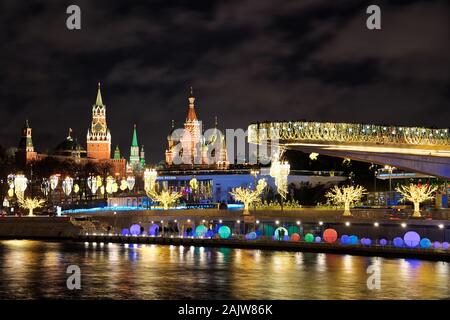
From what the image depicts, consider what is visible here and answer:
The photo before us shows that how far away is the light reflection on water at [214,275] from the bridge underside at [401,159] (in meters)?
15.4

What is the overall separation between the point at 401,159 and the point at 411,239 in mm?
18602

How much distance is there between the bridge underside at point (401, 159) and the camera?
64.9 meters

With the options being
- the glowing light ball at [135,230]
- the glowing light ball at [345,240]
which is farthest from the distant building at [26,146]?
the glowing light ball at [345,240]

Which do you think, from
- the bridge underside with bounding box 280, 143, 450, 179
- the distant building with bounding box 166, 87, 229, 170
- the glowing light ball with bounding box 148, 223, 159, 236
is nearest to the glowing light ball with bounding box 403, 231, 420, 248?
the bridge underside with bounding box 280, 143, 450, 179

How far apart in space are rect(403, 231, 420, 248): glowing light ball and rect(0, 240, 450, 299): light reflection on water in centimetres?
272

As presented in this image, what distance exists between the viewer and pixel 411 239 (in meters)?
48.5

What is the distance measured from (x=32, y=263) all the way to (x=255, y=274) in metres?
14.8

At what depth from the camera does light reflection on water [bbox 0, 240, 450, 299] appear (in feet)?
109

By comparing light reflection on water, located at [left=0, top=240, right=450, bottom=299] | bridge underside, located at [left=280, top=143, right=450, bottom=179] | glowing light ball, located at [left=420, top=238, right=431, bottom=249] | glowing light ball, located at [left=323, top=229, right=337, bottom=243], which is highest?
bridge underside, located at [left=280, top=143, right=450, bottom=179]

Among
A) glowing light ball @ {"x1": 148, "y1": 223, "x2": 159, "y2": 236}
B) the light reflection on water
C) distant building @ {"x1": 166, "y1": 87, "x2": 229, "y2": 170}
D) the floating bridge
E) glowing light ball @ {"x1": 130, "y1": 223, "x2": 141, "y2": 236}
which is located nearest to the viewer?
the light reflection on water

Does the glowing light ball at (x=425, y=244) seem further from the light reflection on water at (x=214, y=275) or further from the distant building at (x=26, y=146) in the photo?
the distant building at (x=26, y=146)

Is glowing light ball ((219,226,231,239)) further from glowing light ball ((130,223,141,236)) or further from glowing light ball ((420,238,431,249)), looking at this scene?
glowing light ball ((420,238,431,249))
